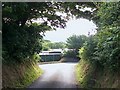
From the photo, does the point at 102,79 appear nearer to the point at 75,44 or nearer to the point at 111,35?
the point at 111,35

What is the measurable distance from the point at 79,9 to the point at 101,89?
950 centimetres

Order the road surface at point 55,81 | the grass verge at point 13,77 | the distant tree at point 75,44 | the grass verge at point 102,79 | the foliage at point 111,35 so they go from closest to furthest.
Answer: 1. the foliage at point 111,35
2. the grass verge at point 102,79
3. the grass verge at point 13,77
4. the road surface at point 55,81
5. the distant tree at point 75,44

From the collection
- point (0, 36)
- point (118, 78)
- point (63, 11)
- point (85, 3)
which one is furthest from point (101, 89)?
point (63, 11)

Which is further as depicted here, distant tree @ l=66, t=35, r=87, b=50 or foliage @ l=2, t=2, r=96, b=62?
distant tree @ l=66, t=35, r=87, b=50

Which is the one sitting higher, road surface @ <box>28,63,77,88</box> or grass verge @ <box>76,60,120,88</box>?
grass verge @ <box>76,60,120,88</box>

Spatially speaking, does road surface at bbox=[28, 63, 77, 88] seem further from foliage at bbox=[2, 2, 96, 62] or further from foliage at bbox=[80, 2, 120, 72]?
foliage at bbox=[80, 2, 120, 72]

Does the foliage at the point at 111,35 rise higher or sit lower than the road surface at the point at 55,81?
higher

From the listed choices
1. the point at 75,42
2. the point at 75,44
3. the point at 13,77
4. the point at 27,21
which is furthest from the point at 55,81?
the point at 75,42

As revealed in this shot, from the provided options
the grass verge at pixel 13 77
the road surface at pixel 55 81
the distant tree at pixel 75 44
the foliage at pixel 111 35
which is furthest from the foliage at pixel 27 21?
the distant tree at pixel 75 44

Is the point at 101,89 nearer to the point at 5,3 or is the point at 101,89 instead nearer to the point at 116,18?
the point at 116,18

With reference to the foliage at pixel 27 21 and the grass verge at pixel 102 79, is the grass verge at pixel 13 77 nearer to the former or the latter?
the foliage at pixel 27 21

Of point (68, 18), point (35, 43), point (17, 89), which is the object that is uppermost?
point (68, 18)

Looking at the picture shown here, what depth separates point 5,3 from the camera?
633 inches

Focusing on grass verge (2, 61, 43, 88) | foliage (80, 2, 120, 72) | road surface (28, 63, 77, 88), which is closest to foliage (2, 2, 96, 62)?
grass verge (2, 61, 43, 88)
